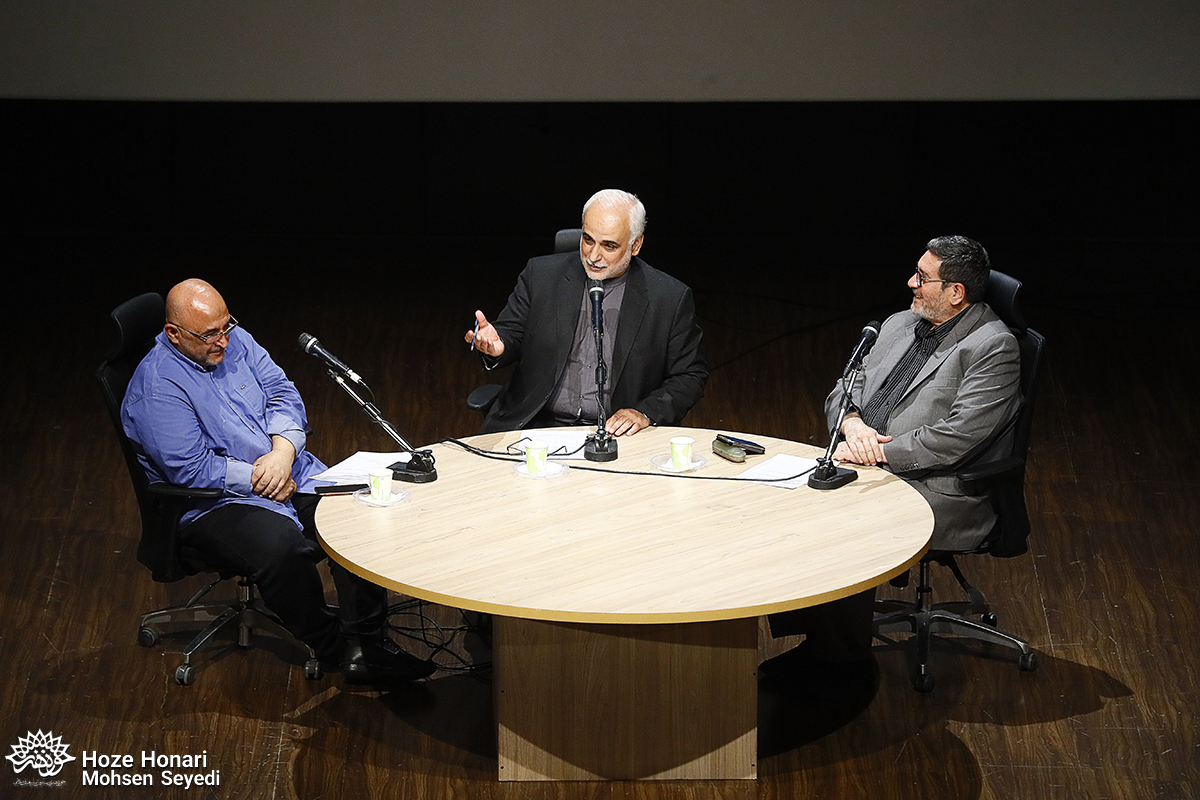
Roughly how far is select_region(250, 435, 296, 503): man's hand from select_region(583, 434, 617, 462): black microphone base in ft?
2.66

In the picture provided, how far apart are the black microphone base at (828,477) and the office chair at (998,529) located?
1.19 feet

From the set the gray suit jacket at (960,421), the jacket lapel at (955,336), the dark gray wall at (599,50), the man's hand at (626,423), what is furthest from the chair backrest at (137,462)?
the dark gray wall at (599,50)

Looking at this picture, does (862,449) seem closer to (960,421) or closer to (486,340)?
(960,421)

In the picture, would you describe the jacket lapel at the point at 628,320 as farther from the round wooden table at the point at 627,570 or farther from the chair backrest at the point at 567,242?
the round wooden table at the point at 627,570

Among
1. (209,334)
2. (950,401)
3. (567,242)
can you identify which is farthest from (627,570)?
(567,242)

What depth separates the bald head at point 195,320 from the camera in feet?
12.3

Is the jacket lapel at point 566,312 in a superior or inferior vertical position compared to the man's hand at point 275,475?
superior

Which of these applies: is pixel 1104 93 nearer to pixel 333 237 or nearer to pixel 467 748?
pixel 333 237

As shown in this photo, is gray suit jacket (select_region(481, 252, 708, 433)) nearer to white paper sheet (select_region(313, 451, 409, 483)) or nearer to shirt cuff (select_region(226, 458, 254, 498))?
white paper sheet (select_region(313, 451, 409, 483))

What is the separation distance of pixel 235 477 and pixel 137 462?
9.8 inches

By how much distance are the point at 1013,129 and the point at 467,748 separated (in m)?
5.46

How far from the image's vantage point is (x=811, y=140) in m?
7.86

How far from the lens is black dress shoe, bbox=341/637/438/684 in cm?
383

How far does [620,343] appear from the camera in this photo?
169 inches
